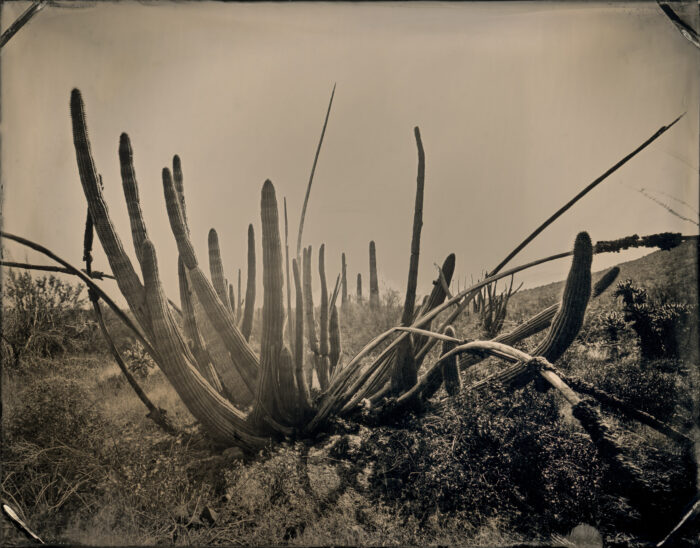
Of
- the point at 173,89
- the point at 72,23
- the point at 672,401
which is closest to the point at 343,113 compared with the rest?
the point at 173,89

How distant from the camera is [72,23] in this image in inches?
103

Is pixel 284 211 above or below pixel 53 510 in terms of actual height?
above

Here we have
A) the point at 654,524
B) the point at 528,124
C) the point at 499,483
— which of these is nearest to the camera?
the point at 654,524

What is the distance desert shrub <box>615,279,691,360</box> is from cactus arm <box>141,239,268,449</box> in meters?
2.23

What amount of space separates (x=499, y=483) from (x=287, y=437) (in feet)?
3.84

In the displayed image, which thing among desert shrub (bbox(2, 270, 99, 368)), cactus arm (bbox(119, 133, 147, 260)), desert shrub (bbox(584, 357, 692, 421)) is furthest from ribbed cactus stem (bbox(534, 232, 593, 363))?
desert shrub (bbox(2, 270, 99, 368))

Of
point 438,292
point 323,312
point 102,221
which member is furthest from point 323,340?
point 102,221

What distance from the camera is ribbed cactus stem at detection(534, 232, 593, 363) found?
2.20 m

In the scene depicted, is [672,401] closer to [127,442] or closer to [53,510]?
[127,442]

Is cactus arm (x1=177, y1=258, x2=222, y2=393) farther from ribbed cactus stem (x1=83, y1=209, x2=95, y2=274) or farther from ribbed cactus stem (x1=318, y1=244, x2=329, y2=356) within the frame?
ribbed cactus stem (x1=318, y1=244, x2=329, y2=356)

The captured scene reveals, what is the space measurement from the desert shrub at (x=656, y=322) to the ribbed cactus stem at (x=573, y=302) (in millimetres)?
628

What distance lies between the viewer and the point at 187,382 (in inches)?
101

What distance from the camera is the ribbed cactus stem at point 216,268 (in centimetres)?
298

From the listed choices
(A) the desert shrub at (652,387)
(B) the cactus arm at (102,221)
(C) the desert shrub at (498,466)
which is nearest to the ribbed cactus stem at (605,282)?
(A) the desert shrub at (652,387)
